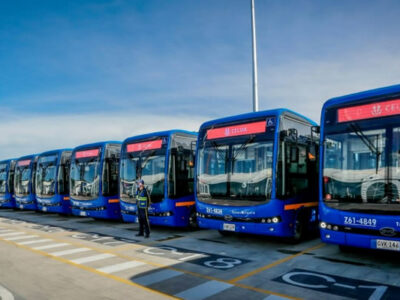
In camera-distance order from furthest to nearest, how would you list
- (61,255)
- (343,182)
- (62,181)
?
(62,181)
(61,255)
(343,182)

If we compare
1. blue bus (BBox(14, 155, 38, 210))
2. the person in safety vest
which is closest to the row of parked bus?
the person in safety vest

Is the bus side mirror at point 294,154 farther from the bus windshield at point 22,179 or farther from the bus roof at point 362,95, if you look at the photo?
the bus windshield at point 22,179

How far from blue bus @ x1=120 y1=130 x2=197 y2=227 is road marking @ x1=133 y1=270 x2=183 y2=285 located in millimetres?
4310

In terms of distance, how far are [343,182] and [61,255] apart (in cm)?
663

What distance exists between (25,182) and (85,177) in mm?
8066

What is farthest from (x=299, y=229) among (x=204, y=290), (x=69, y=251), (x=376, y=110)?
(x=69, y=251)

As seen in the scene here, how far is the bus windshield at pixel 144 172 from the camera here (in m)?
11.3

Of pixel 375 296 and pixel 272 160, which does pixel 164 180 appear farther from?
pixel 375 296

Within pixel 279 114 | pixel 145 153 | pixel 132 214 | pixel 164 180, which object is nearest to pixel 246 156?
pixel 279 114

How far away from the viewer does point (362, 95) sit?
721 cm

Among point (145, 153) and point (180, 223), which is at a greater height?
point (145, 153)

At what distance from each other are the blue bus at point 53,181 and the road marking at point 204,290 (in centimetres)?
→ 1282

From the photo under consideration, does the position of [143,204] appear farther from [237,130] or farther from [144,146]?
[237,130]

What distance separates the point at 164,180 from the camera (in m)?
11.1
